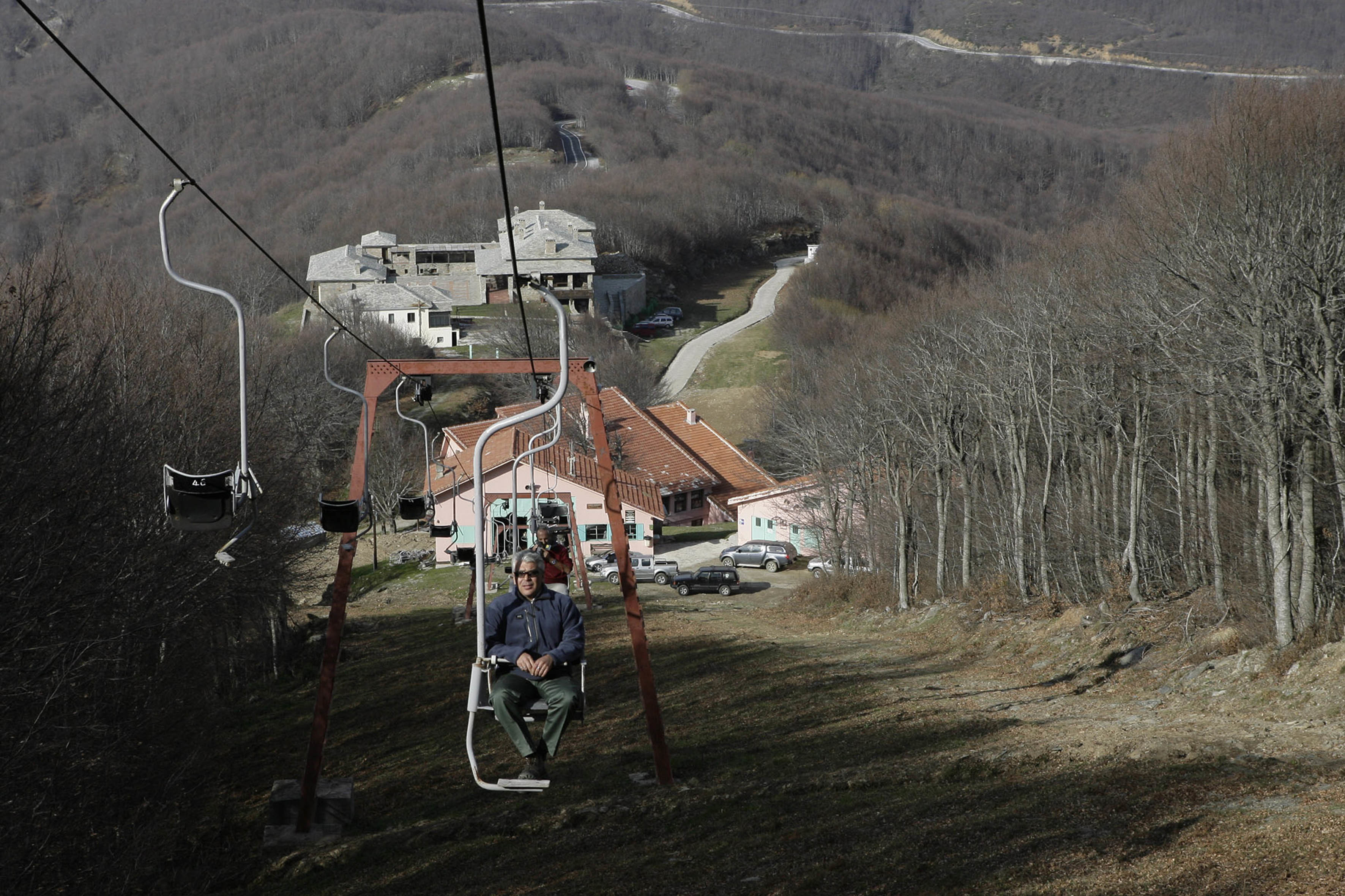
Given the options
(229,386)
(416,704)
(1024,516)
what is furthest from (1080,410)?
(229,386)

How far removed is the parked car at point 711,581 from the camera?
4819 centimetres

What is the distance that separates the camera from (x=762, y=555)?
2172 inches

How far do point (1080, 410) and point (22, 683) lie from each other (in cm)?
2772

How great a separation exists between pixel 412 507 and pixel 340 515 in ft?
27.8

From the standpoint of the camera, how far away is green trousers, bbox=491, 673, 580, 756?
10.5 metres

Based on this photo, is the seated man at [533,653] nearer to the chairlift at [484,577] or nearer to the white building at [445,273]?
the chairlift at [484,577]

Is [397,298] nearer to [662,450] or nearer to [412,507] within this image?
[662,450]

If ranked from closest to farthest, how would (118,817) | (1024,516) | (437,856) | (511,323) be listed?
(437,856)
(118,817)
(1024,516)
(511,323)

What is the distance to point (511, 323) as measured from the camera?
97500 mm

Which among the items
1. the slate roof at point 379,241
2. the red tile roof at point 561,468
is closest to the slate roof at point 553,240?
the slate roof at point 379,241

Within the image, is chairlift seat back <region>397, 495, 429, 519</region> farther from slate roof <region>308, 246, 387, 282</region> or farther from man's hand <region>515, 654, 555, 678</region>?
slate roof <region>308, 246, 387, 282</region>

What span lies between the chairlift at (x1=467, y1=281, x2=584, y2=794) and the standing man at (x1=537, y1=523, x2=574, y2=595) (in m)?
3.12

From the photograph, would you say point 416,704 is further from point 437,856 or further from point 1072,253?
point 1072,253

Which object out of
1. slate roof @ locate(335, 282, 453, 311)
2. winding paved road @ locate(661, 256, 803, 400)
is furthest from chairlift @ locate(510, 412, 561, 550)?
slate roof @ locate(335, 282, 453, 311)
